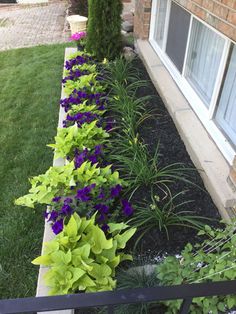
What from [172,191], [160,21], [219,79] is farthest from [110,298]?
[160,21]

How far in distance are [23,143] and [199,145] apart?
2127 mm

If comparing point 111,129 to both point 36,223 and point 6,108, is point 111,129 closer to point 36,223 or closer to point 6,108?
point 36,223

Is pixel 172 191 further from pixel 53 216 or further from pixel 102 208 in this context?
pixel 53 216

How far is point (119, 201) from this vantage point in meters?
2.24

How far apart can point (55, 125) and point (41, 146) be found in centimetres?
50

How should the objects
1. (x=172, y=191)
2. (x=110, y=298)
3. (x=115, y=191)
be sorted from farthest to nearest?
(x=172, y=191)
(x=115, y=191)
(x=110, y=298)

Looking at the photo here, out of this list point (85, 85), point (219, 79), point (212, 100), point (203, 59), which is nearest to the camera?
point (219, 79)

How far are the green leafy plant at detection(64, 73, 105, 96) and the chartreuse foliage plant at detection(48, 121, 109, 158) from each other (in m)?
0.90

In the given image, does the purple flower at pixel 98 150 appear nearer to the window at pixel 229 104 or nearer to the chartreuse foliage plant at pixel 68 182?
the chartreuse foliage plant at pixel 68 182

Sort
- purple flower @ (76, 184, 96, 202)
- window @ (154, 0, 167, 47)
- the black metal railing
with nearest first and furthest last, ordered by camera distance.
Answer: the black metal railing, purple flower @ (76, 184, 96, 202), window @ (154, 0, 167, 47)

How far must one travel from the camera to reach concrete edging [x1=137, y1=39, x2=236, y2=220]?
2125mm

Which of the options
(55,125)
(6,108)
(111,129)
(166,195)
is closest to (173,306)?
(166,195)

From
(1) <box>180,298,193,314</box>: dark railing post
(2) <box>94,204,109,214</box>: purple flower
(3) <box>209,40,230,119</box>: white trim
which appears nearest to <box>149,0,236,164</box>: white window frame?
(3) <box>209,40,230,119</box>: white trim

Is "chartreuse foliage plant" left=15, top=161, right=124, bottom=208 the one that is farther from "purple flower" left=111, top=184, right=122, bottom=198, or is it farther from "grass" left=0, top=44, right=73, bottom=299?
"grass" left=0, top=44, right=73, bottom=299
